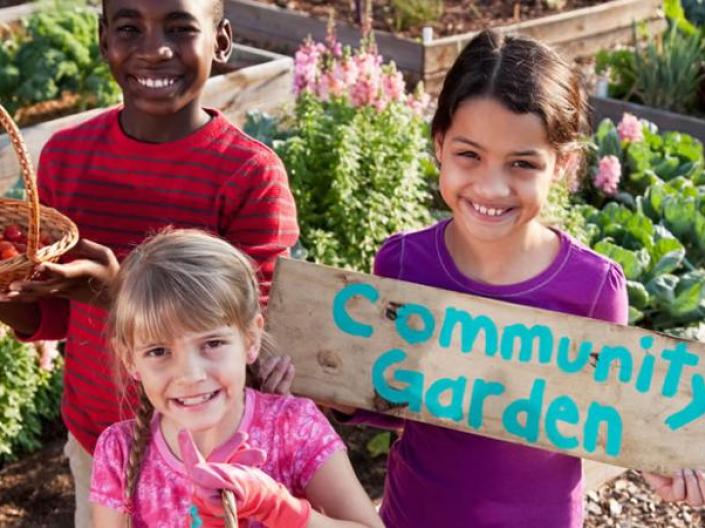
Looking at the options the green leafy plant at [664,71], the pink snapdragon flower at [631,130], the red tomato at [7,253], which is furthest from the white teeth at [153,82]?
the green leafy plant at [664,71]

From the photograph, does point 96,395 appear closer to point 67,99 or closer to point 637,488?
point 637,488

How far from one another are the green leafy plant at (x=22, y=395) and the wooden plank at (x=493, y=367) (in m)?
1.96

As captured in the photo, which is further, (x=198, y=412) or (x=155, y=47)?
(x=155, y=47)

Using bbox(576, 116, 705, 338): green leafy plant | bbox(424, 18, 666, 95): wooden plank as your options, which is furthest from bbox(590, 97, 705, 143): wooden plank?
bbox(424, 18, 666, 95): wooden plank

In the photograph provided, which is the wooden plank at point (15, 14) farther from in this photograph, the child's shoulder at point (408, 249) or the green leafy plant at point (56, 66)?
the child's shoulder at point (408, 249)

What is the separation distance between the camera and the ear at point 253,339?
2189 mm

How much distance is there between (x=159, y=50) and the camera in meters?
2.60

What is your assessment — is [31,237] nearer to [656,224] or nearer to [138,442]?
[138,442]

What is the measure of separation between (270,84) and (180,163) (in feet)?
12.5

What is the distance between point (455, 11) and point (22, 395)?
643 centimetres

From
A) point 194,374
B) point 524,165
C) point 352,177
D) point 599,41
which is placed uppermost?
point 524,165

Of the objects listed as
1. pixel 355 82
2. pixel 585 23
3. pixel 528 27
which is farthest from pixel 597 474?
pixel 585 23

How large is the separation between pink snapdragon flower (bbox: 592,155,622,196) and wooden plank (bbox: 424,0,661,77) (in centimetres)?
298

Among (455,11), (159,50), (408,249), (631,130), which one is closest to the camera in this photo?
(408,249)
